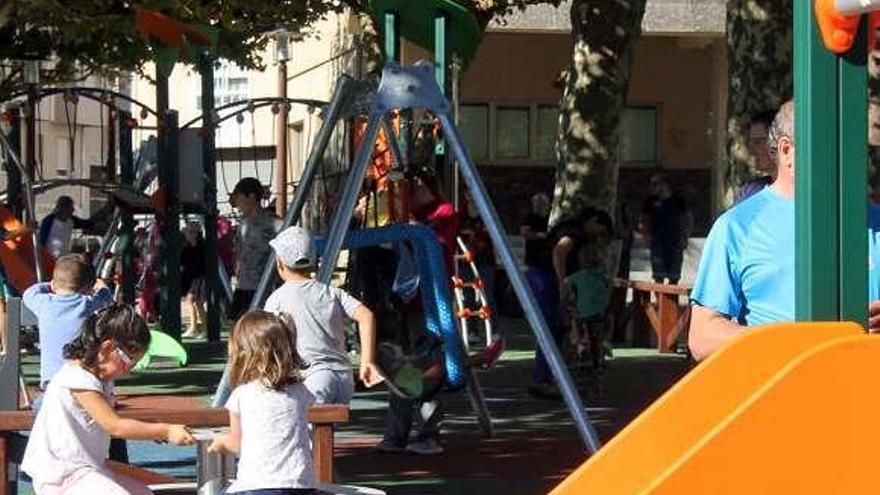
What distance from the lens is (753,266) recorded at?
19.1 feet

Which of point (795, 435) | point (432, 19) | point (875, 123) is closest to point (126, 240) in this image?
point (432, 19)

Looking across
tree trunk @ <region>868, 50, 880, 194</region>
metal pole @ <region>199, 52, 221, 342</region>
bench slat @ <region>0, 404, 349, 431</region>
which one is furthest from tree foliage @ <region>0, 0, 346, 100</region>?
bench slat @ <region>0, 404, 349, 431</region>

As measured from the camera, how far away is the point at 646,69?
136 ft

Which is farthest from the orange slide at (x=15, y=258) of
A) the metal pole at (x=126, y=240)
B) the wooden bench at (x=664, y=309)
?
the wooden bench at (x=664, y=309)

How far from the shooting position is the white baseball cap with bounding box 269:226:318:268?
9.88m

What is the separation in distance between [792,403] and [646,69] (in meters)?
37.7

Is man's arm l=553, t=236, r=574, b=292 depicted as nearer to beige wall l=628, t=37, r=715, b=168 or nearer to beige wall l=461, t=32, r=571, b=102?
beige wall l=461, t=32, r=571, b=102

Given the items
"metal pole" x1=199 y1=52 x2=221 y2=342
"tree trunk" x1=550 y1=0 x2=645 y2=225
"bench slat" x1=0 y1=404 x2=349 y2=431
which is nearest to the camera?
"bench slat" x1=0 y1=404 x2=349 y2=431

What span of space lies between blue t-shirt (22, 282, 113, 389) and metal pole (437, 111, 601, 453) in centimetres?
238

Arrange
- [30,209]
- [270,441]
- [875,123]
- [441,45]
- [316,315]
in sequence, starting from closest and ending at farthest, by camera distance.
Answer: [270,441]
[316,315]
[875,123]
[441,45]
[30,209]

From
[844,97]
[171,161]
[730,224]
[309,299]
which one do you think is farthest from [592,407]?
[844,97]

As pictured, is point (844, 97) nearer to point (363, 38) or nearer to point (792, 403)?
point (792, 403)

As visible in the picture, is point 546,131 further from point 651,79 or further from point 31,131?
point 31,131

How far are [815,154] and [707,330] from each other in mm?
1461
